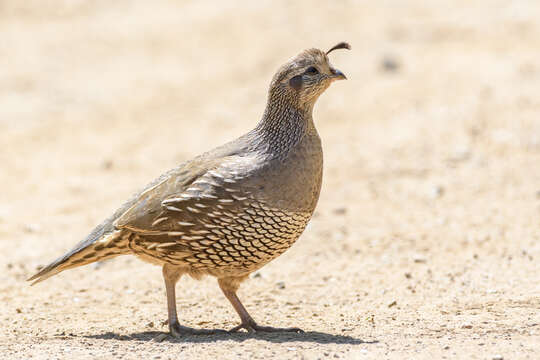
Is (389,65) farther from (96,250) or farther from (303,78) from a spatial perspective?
(96,250)

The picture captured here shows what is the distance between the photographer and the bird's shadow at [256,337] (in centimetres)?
559

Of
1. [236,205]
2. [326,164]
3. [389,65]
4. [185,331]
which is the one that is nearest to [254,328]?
[185,331]

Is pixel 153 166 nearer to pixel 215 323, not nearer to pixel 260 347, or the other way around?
pixel 215 323

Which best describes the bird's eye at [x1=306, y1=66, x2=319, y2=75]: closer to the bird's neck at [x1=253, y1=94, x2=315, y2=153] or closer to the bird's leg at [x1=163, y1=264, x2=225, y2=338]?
the bird's neck at [x1=253, y1=94, x2=315, y2=153]

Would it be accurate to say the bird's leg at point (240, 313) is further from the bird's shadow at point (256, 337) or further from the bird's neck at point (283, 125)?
the bird's neck at point (283, 125)

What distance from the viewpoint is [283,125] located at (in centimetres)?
600

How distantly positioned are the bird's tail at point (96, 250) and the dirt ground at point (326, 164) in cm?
51

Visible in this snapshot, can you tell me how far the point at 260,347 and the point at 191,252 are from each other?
82cm

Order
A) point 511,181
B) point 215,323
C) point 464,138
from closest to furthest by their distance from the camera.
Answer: point 215,323 → point 511,181 → point 464,138

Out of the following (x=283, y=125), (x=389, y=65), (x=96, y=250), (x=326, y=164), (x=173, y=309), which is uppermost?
A: (x=389, y=65)

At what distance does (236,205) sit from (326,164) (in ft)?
18.6

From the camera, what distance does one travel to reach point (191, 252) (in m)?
5.74

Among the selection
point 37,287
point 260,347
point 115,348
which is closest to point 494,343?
point 260,347

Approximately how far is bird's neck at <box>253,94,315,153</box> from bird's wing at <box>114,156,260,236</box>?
232mm
